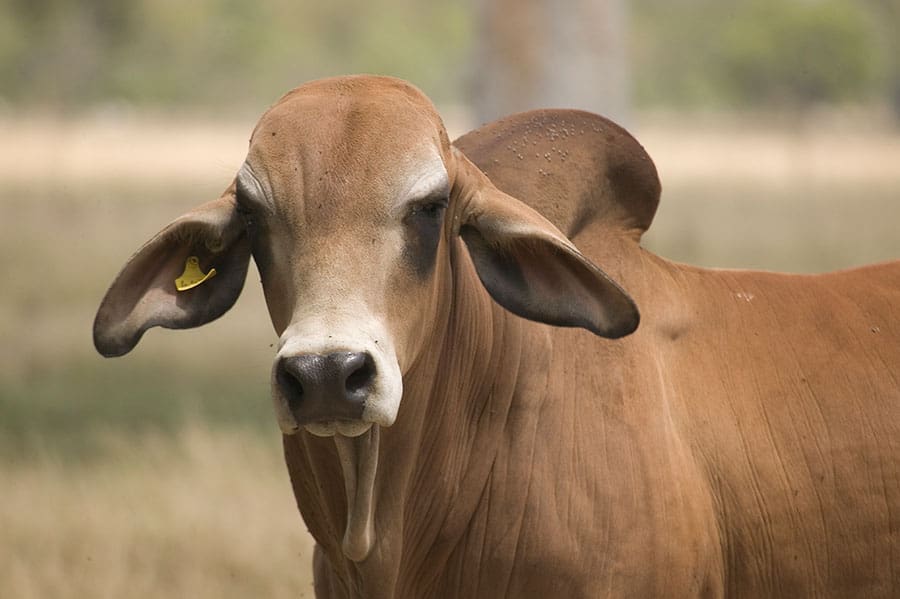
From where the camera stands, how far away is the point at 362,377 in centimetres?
313

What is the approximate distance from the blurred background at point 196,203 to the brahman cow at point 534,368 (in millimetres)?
454

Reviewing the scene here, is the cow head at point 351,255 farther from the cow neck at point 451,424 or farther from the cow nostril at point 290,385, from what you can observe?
the cow neck at point 451,424

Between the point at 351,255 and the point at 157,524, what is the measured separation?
380cm

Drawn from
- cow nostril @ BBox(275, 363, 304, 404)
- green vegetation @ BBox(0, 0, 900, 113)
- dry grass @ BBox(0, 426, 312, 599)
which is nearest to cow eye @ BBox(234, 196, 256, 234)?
cow nostril @ BBox(275, 363, 304, 404)

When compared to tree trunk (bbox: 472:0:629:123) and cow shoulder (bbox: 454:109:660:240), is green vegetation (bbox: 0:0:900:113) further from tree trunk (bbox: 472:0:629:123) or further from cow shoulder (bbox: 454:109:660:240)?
cow shoulder (bbox: 454:109:660:240)

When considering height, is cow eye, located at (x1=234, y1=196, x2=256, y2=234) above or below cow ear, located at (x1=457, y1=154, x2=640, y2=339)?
above

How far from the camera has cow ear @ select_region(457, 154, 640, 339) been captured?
3.53 meters

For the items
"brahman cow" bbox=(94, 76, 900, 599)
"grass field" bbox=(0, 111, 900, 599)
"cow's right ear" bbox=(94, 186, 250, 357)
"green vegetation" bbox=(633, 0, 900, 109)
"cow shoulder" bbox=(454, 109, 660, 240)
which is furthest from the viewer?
"green vegetation" bbox=(633, 0, 900, 109)

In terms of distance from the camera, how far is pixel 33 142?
2641 centimetres

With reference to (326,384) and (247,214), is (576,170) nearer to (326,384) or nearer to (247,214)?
(247,214)

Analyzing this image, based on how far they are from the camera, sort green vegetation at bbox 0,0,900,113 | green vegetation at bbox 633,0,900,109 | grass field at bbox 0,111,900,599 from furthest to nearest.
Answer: green vegetation at bbox 633,0,900,109
green vegetation at bbox 0,0,900,113
grass field at bbox 0,111,900,599

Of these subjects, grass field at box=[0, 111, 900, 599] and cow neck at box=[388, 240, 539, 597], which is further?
grass field at box=[0, 111, 900, 599]

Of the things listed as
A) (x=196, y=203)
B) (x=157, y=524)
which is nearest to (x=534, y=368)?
(x=157, y=524)

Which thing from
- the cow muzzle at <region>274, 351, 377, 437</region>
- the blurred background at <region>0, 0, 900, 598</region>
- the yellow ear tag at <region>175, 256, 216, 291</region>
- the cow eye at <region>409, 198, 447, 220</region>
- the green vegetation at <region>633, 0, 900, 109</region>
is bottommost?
the green vegetation at <region>633, 0, 900, 109</region>
